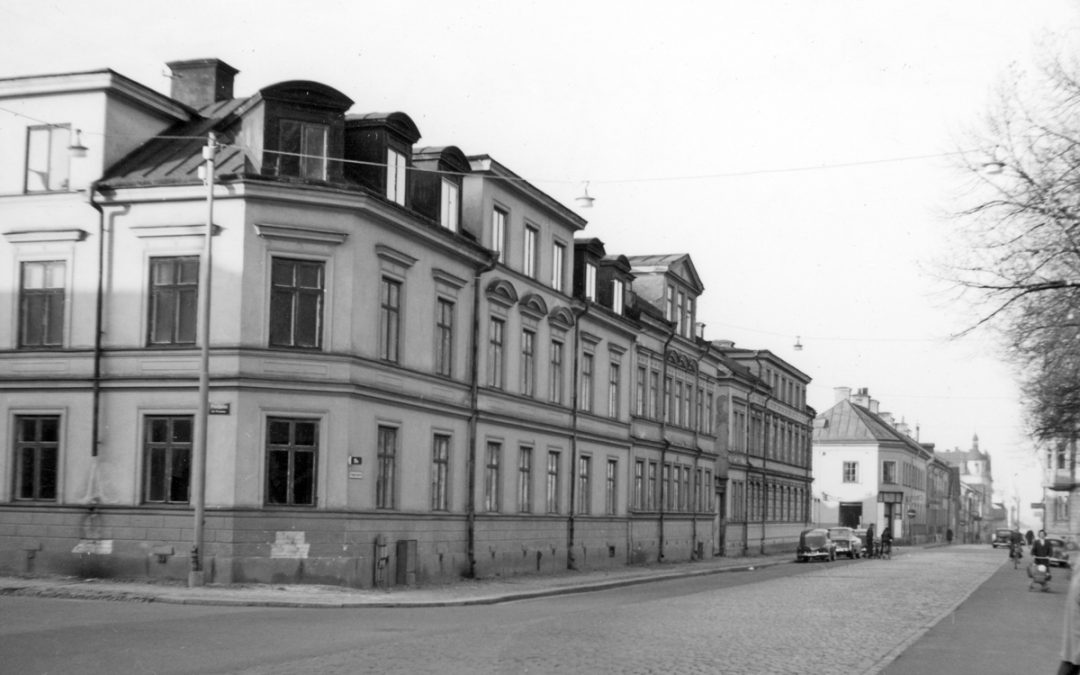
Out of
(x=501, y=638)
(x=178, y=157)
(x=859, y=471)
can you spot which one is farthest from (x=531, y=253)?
(x=859, y=471)

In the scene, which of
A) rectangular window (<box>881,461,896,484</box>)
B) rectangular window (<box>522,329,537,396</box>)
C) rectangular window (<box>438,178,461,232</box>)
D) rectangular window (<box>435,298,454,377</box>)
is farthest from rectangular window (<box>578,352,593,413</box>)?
rectangular window (<box>881,461,896,484</box>)

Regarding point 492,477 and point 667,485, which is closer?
point 492,477

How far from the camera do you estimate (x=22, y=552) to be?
28344 millimetres

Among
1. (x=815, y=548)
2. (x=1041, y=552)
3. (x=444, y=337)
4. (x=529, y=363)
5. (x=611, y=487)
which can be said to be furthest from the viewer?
(x=815, y=548)

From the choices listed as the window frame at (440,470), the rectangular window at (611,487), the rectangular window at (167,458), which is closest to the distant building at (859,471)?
the rectangular window at (611,487)

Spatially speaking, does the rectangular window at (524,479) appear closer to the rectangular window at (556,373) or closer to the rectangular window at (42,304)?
the rectangular window at (556,373)

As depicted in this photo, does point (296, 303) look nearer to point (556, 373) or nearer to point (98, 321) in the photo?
point (98, 321)

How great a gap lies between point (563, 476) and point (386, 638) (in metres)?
24.0

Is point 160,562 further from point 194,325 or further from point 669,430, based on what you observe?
point 669,430

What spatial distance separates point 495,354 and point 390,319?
659 centimetres

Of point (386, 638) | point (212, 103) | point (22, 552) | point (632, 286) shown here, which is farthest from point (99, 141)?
point (632, 286)

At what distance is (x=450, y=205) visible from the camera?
1324 inches

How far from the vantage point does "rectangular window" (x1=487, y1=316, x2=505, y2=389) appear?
35.8 meters

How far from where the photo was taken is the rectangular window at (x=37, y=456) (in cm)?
2858
